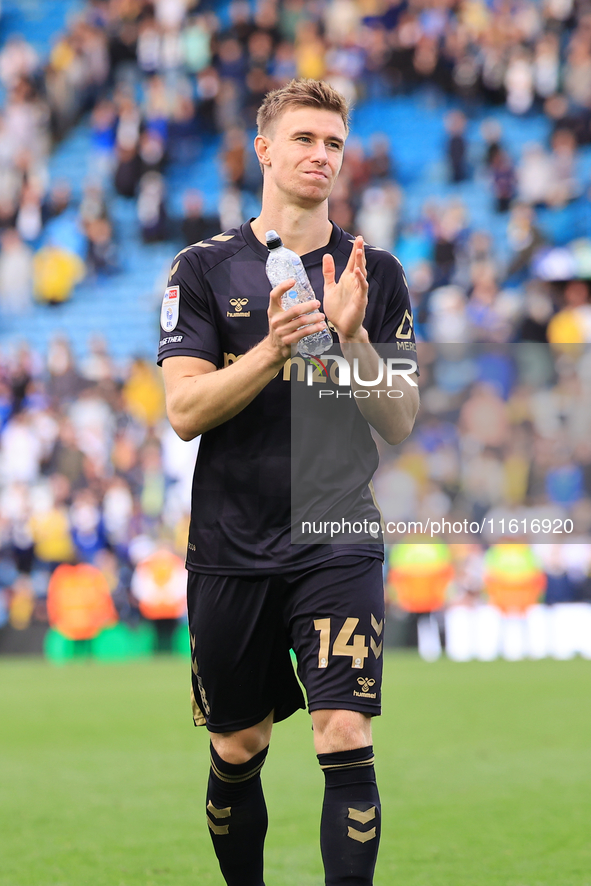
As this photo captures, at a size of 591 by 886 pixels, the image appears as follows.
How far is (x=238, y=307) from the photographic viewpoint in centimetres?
373

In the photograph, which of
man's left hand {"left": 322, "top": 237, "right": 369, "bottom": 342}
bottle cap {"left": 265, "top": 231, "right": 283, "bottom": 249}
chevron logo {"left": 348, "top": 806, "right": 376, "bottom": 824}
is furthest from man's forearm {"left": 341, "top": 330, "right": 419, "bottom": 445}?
chevron logo {"left": 348, "top": 806, "right": 376, "bottom": 824}

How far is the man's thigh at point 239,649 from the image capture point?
3.64m

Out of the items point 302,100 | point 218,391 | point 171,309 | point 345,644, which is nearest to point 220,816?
point 345,644

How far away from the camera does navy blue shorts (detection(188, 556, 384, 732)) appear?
11.3 feet

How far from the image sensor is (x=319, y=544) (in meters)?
3.60

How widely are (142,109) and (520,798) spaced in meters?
16.5

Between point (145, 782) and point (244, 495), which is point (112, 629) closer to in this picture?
point (145, 782)

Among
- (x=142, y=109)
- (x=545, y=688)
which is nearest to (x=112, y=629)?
(x=545, y=688)

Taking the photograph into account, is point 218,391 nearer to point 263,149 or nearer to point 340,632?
point 340,632

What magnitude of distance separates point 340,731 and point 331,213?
48.1 ft

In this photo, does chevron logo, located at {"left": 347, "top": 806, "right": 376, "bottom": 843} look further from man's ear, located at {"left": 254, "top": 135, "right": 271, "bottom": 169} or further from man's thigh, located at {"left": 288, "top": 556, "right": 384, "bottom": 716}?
man's ear, located at {"left": 254, "top": 135, "right": 271, "bottom": 169}

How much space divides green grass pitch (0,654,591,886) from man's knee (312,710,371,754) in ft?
4.25

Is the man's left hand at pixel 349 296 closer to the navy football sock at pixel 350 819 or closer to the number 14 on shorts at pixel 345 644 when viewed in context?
the number 14 on shorts at pixel 345 644

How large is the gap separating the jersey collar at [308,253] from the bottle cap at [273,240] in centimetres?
24
